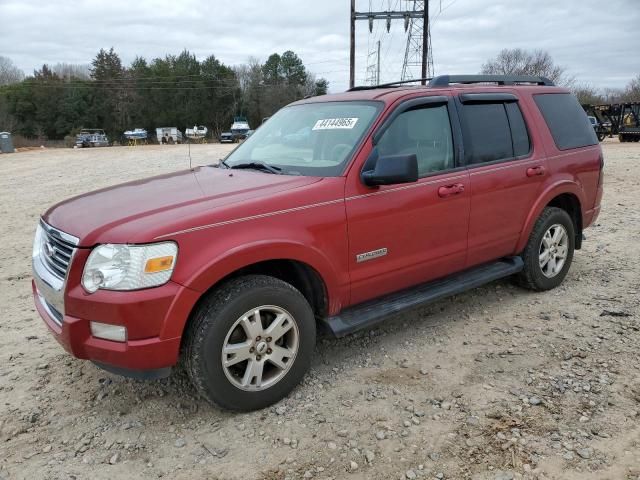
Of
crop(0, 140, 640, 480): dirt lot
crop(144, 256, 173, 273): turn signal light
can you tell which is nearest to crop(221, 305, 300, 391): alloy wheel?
crop(0, 140, 640, 480): dirt lot

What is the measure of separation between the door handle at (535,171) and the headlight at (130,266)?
3198mm

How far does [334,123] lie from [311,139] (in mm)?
207

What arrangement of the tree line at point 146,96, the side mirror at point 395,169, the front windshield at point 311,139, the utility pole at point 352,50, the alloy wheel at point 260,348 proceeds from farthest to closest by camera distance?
the tree line at point 146,96
the utility pole at point 352,50
the front windshield at point 311,139
the side mirror at point 395,169
the alloy wheel at point 260,348

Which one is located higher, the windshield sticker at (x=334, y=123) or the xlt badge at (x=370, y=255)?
the windshield sticker at (x=334, y=123)

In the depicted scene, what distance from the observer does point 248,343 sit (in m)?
2.97

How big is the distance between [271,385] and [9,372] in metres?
1.98

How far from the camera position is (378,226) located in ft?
11.3

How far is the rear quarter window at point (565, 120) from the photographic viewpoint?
4781mm

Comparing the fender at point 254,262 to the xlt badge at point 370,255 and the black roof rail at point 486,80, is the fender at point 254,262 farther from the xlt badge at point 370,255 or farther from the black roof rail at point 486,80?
the black roof rail at point 486,80

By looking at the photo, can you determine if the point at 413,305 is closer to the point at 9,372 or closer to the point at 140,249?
the point at 140,249

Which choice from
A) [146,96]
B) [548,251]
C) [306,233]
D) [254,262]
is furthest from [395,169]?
[146,96]

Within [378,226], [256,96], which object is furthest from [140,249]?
[256,96]

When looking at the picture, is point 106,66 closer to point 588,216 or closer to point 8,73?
point 8,73

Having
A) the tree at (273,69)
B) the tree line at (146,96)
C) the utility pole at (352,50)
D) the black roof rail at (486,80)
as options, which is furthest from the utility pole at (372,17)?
the tree at (273,69)
